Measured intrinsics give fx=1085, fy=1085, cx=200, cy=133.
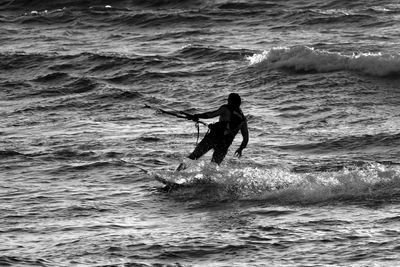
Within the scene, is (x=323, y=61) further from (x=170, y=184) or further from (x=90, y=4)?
(x=90, y=4)

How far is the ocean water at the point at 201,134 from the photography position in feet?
46.8

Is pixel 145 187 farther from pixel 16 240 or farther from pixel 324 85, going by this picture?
pixel 324 85

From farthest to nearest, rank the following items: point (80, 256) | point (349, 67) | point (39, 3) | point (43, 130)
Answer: point (39, 3) < point (349, 67) < point (43, 130) < point (80, 256)

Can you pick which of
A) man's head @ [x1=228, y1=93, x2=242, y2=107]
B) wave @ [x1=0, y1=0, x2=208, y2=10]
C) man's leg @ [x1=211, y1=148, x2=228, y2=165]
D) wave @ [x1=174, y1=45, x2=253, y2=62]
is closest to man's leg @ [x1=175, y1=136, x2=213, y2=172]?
man's leg @ [x1=211, y1=148, x2=228, y2=165]

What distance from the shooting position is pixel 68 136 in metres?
22.6

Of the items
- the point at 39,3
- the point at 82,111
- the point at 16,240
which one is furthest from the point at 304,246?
the point at 39,3

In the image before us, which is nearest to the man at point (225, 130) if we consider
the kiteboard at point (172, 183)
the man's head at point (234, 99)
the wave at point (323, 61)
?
the man's head at point (234, 99)

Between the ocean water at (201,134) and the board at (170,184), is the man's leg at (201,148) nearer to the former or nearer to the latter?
the ocean water at (201,134)

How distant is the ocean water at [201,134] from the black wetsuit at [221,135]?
35 cm

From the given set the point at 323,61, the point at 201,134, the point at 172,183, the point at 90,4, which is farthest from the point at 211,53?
the point at 172,183

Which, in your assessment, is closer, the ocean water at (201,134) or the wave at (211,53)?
the ocean water at (201,134)

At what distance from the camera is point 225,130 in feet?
60.4

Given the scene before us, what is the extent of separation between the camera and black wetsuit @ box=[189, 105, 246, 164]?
18328mm

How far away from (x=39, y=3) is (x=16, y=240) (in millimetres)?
30686
